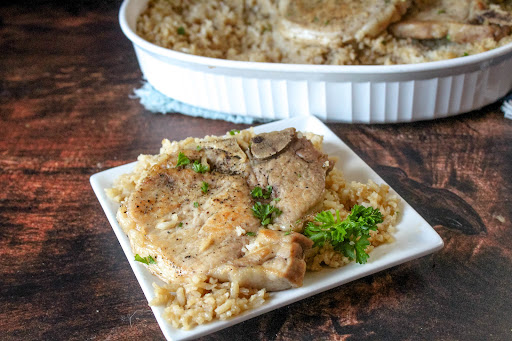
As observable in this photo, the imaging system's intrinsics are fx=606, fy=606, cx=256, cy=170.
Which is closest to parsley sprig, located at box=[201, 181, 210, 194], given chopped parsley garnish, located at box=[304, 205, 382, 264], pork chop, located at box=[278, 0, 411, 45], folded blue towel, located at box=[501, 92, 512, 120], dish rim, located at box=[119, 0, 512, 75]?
chopped parsley garnish, located at box=[304, 205, 382, 264]

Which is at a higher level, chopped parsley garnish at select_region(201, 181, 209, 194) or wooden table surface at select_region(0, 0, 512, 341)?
chopped parsley garnish at select_region(201, 181, 209, 194)

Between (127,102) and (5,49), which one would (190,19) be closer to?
(127,102)

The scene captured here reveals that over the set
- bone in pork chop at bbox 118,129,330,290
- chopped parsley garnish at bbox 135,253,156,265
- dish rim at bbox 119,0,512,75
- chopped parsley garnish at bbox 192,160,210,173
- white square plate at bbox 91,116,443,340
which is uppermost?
dish rim at bbox 119,0,512,75

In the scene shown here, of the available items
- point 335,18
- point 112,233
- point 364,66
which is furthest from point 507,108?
point 112,233

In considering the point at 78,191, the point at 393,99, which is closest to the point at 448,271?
the point at 393,99

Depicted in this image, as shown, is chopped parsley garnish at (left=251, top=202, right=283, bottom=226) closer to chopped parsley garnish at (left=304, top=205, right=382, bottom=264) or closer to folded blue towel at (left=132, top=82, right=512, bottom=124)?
chopped parsley garnish at (left=304, top=205, right=382, bottom=264)

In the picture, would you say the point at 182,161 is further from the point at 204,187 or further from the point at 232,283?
the point at 232,283

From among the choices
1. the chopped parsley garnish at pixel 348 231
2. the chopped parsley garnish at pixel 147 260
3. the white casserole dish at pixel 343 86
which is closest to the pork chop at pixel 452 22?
the white casserole dish at pixel 343 86
